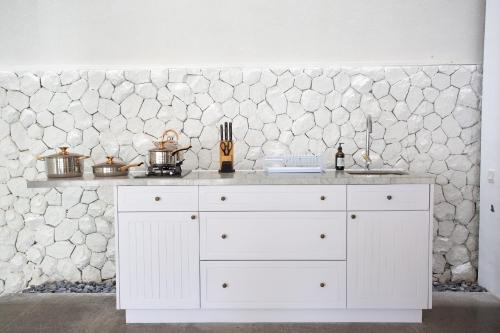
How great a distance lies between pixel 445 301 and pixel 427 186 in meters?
A: 1.06

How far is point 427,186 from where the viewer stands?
9.45ft

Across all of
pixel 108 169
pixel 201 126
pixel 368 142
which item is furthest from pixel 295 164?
pixel 108 169

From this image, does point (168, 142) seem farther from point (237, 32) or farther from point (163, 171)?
point (237, 32)

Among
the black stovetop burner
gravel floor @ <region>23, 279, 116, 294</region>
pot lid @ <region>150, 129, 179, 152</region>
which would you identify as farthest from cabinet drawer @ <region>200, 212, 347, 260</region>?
gravel floor @ <region>23, 279, 116, 294</region>

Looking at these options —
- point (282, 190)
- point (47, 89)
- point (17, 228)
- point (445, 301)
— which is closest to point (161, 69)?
point (47, 89)

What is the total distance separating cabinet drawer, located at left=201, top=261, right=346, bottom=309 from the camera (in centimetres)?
291

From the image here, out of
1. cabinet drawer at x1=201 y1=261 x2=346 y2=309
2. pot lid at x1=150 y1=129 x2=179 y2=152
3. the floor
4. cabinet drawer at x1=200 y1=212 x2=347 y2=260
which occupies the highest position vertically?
pot lid at x1=150 y1=129 x2=179 y2=152

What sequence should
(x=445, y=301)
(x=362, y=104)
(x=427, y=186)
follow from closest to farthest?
1. (x=427, y=186)
2. (x=445, y=301)
3. (x=362, y=104)

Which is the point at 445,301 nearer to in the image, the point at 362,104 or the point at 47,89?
the point at 362,104

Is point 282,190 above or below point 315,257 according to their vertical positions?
above

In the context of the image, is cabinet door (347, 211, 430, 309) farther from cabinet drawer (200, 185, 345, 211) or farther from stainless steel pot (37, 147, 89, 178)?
stainless steel pot (37, 147, 89, 178)

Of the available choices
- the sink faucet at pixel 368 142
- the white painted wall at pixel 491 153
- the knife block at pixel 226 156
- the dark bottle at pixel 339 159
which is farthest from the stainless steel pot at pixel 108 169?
the white painted wall at pixel 491 153

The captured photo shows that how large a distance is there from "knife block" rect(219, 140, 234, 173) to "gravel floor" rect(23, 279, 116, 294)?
139 cm

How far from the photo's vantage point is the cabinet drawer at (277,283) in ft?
9.55
